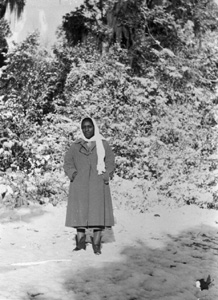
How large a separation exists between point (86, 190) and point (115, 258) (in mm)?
876

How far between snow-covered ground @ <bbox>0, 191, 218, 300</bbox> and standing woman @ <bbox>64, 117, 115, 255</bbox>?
0.36 m

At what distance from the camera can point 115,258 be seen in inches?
205

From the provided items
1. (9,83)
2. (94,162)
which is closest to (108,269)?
(94,162)

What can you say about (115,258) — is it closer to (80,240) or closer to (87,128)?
(80,240)

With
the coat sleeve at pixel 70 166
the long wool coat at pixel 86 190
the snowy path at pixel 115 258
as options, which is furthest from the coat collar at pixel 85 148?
the snowy path at pixel 115 258

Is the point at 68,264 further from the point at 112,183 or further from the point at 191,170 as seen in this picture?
the point at 191,170

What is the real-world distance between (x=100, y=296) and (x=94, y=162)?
6.63 ft

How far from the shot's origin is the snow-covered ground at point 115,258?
3971 millimetres

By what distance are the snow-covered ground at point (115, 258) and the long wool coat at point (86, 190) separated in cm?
43

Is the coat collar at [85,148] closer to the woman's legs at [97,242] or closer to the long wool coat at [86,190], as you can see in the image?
the long wool coat at [86,190]

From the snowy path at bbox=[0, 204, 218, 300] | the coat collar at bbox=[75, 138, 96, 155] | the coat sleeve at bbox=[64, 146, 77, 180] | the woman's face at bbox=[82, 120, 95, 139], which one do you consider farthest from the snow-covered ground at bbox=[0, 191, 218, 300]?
the woman's face at bbox=[82, 120, 95, 139]

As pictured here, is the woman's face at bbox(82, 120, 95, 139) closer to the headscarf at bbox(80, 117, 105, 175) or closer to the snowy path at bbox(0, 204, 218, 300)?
the headscarf at bbox(80, 117, 105, 175)

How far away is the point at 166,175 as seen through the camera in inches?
409

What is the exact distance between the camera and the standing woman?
5.38m
